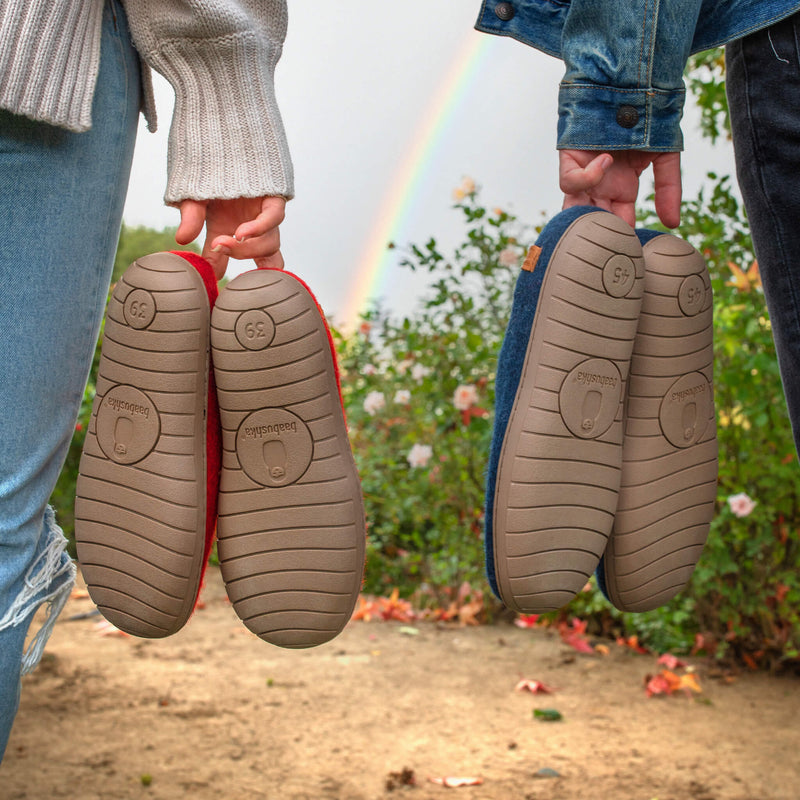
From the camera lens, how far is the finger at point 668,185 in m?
1.14

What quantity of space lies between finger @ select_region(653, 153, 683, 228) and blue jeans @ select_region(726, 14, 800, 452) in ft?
0.27

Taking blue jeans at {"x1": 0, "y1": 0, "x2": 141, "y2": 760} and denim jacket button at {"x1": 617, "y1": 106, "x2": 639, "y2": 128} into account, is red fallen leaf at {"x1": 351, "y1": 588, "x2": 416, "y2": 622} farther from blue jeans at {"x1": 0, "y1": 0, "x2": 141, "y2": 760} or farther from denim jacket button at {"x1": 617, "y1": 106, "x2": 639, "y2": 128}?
denim jacket button at {"x1": 617, "y1": 106, "x2": 639, "y2": 128}

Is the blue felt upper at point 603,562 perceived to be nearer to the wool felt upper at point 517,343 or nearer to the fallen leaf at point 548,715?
the wool felt upper at point 517,343

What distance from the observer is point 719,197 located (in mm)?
2311

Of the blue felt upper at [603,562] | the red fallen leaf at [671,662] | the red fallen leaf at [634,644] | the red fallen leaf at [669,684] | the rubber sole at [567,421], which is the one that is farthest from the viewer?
the red fallen leaf at [634,644]

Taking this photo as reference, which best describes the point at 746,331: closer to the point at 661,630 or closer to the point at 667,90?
the point at 661,630

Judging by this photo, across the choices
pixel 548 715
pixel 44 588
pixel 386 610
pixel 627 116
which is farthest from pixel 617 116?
pixel 386 610

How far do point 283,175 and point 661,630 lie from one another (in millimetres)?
2053

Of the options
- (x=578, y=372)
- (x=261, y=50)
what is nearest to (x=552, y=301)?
(x=578, y=372)

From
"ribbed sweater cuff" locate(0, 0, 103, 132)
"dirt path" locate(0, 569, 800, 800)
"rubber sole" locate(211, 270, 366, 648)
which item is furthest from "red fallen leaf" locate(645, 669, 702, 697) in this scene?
"ribbed sweater cuff" locate(0, 0, 103, 132)

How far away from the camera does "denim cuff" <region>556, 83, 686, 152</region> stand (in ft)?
3.48

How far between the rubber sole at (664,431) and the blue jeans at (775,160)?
84 millimetres

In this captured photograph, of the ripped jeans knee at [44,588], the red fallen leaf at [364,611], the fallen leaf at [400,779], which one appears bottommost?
the red fallen leaf at [364,611]

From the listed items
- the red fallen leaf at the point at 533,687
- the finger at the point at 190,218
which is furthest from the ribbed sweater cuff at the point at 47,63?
the red fallen leaf at the point at 533,687
